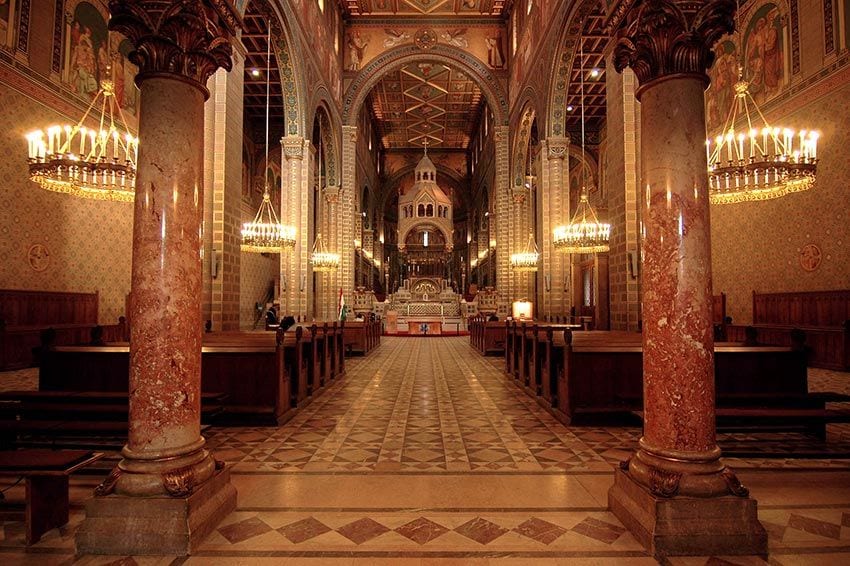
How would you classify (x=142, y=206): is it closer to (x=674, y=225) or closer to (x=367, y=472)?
(x=367, y=472)

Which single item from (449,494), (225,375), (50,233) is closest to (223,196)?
(225,375)

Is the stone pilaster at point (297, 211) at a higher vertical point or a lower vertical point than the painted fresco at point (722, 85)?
lower

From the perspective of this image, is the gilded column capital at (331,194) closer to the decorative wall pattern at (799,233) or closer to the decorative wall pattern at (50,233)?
the decorative wall pattern at (50,233)

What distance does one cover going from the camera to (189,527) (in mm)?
3023

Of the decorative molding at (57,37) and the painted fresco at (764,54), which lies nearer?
the decorative molding at (57,37)

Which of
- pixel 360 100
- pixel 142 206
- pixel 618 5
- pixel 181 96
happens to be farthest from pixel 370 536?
pixel 360 100

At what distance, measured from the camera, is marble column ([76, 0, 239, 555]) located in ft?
9.99

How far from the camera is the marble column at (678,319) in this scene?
299cm

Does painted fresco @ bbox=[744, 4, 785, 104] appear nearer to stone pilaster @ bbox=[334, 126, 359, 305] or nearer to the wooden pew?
the wooden pew

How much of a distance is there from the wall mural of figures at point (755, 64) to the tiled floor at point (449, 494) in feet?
31.8

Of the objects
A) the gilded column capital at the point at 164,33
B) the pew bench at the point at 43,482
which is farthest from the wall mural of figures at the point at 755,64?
the pew bench at the point at 43,482

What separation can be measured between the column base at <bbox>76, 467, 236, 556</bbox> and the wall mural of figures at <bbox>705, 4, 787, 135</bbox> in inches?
568

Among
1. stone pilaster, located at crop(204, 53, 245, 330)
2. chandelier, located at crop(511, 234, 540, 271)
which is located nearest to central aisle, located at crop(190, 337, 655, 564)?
stone pilaster, located at crop(204, 53, 245, 330)

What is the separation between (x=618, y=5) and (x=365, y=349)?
11.6m
